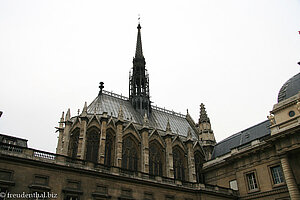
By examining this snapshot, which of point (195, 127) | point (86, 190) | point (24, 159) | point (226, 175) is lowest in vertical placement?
point (86, 190)

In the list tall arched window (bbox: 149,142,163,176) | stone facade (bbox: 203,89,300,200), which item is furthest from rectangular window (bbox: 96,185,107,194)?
stone facade (bbox: 203,89,300,200)

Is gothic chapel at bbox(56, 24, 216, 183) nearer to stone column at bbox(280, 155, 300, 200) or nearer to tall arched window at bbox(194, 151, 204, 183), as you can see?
tall arched window at bbox(194, 151, 204, 183)

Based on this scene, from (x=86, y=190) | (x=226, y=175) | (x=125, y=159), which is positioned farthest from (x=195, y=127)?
(x=86, y=190)

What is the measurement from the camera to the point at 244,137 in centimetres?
4056

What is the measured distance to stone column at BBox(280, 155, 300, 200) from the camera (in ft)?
90.6

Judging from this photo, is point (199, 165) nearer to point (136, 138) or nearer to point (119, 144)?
point (136, 138)

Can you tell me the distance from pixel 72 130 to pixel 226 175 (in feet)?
69.7

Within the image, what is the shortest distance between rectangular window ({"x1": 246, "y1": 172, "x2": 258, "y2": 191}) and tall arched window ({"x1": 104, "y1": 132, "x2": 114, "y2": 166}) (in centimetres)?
1703

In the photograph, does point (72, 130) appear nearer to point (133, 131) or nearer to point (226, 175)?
point (133, 131)

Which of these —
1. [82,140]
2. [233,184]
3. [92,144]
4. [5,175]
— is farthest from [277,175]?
[5,175]

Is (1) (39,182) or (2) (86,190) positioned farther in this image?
(2) (86,190)

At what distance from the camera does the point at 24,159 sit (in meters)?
22.0

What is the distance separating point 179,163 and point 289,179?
17.5m

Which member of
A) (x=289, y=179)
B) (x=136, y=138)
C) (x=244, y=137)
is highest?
(x=244, y=137)
